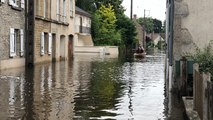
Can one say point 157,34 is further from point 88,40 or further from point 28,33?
point 28,33

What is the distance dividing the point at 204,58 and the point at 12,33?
1546 centimetres

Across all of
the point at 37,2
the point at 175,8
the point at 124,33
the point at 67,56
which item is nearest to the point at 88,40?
the point at 124,33

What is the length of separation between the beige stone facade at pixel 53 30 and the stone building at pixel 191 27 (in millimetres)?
17216

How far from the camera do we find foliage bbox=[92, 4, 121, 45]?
72750mm

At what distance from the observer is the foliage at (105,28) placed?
72750 mm

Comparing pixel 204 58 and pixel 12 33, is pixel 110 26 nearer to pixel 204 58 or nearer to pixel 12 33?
pixel 12 33

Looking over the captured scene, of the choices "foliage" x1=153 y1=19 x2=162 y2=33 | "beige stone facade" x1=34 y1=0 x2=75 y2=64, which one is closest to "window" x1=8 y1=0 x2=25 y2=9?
"beige stone facade" x1=34 y1=0 x2=75 y2=64

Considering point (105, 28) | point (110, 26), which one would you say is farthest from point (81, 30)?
point (110, 26)

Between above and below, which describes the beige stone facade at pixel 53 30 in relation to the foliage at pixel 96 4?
below

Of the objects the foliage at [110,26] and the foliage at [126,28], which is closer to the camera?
the foliage at [110,26]

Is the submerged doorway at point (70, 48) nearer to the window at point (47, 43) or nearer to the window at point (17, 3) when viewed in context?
the window at point (47, 43)

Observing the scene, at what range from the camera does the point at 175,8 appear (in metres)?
15.0

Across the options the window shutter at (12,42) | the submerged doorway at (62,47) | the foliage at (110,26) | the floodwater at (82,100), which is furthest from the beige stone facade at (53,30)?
the foliage at (110,26)

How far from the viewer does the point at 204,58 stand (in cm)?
1357
